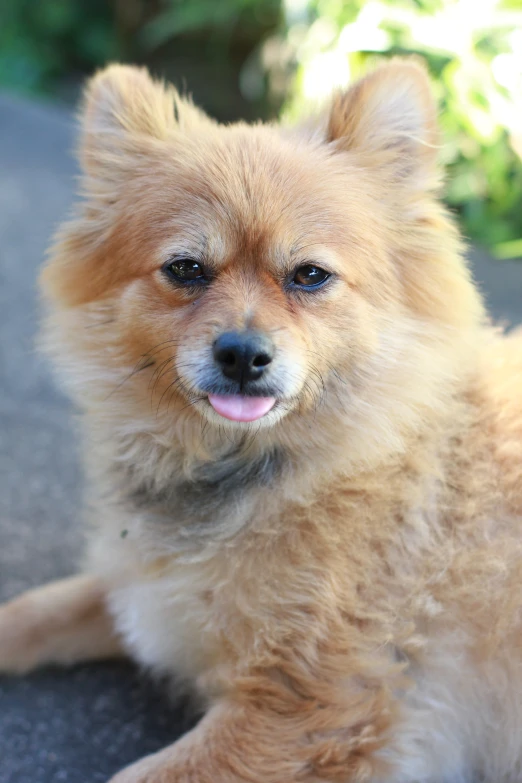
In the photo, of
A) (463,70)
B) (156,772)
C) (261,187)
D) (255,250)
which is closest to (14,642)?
(156,772)

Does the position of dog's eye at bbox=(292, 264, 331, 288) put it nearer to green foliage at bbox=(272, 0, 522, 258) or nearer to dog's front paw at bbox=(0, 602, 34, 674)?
dog's front paw at bbox=(0, 602, 34, 674)

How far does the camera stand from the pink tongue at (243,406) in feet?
7.79

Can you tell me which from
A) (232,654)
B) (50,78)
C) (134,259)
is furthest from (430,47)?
(50,78)

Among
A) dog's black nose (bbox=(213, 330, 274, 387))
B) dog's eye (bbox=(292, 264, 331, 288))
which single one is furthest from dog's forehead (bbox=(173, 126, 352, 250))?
dog's black nose (bbox=(213, 330, 274, 387))

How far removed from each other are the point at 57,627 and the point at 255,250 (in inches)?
68.8

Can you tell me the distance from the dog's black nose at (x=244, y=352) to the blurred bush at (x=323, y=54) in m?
1.32

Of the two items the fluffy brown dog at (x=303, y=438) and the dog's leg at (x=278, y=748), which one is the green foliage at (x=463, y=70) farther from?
the dog's leg at (x=278, y=748)

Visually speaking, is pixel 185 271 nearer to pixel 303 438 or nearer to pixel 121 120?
pixel 303 438

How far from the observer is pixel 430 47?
5.66 m

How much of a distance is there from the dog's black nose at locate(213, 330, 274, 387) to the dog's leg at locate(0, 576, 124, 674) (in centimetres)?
136

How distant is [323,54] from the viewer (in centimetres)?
635

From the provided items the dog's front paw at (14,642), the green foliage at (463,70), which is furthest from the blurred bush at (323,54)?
the dog's front paw at (14,642)

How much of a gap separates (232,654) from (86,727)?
86cm

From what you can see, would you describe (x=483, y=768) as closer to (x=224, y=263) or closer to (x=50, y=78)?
(x=224, y=263)
